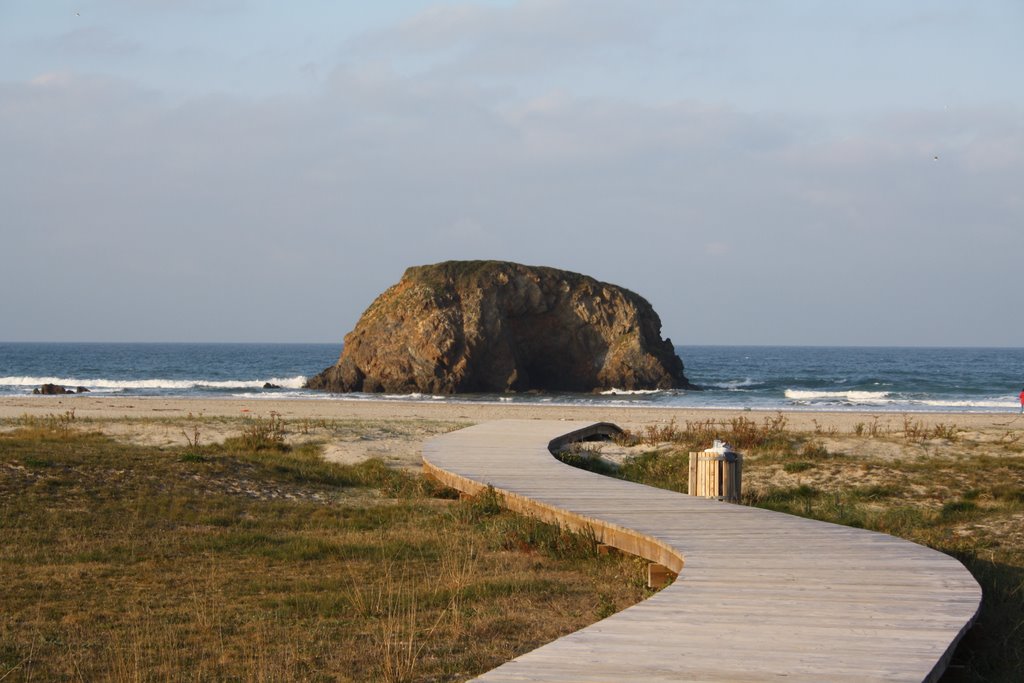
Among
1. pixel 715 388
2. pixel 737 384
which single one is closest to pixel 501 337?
pixel 715 388

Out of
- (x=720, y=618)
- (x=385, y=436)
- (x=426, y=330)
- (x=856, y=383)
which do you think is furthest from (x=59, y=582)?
(x=856, y=383)

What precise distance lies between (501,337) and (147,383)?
84.4ft

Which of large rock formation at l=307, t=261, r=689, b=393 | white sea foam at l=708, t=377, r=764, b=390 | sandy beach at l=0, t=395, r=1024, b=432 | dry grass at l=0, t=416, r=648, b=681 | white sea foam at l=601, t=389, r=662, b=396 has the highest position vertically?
large rock formation at l=307, t=261, r=689, b=393

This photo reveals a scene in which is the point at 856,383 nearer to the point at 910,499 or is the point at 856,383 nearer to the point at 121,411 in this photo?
the point at 121,411

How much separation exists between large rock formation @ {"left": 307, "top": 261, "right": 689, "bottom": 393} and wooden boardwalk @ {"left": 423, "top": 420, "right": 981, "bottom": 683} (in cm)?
4281

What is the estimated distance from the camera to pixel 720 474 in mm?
11539

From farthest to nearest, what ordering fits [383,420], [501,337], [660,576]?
[501,337] < [383,420] < [660,576]

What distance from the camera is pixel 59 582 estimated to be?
8.60 m

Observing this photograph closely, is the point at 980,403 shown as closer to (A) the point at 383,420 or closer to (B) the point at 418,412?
(B) the point at 418,412

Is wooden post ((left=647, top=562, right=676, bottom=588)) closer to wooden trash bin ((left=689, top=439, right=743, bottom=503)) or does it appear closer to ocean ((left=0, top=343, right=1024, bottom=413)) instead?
wooden trash bin ((left=689, top=439, right=743, bottom=503))

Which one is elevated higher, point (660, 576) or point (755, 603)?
point (755, 603)

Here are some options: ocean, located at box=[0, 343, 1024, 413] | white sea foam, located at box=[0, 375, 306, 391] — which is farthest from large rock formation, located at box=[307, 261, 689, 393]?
white sea foam, located at box=[0, 375, 306, 391]

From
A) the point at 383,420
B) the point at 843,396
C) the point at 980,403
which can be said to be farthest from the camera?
the point at 843,396

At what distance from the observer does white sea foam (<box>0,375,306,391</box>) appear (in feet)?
204
